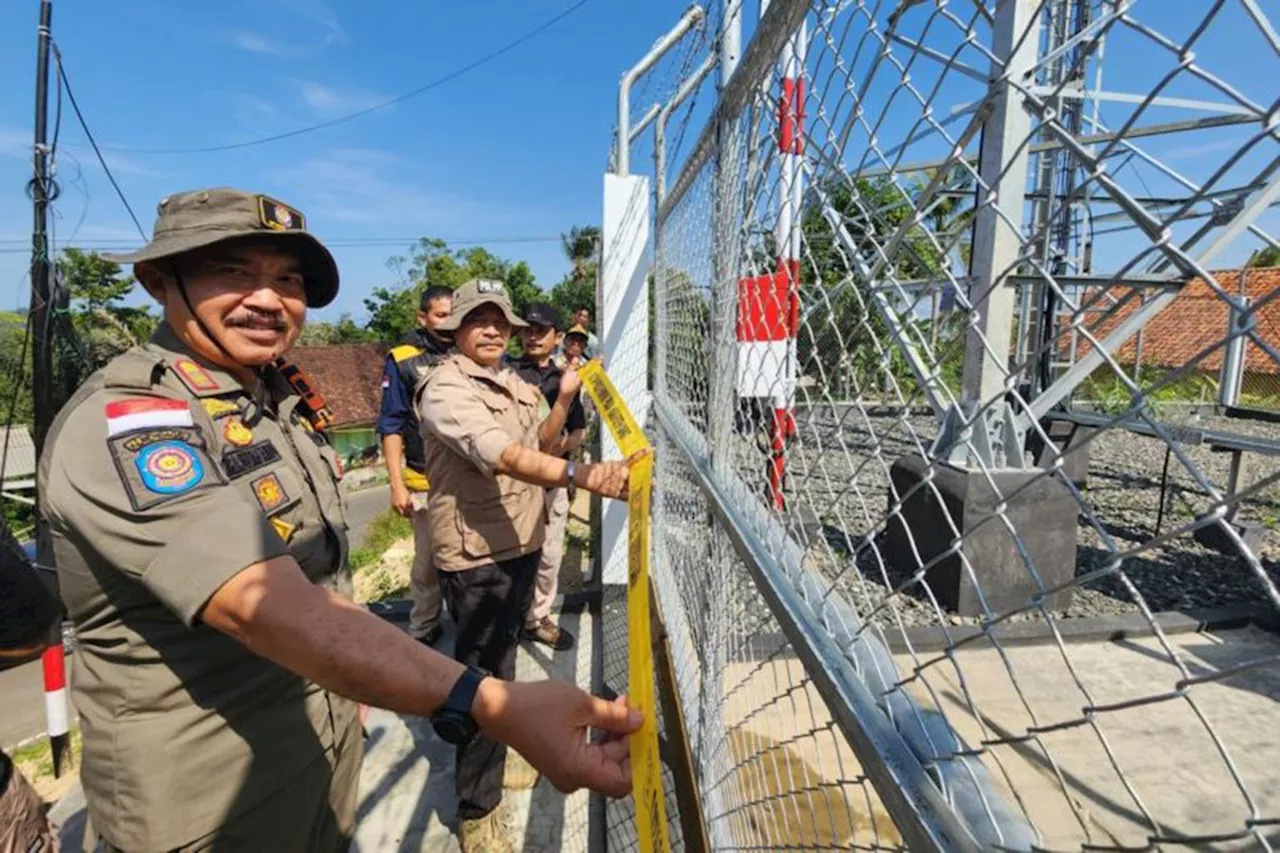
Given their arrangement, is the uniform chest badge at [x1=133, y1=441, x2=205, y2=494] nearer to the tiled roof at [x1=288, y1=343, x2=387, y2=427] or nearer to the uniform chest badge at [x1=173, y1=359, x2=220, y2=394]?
the uniform chest badge at [x1=173, y1=359, x2=220, y2=394]

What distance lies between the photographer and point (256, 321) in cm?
154

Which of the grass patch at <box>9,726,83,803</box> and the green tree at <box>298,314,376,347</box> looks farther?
the green tree at <box>298,314,376,347</box>

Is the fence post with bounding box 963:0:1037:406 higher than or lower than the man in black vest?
higher

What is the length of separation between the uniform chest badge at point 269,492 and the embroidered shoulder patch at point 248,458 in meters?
0.03

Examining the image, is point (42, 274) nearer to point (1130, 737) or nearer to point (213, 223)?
point (213, 223)

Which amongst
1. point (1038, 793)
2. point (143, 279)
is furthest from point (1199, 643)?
point (143, 279)

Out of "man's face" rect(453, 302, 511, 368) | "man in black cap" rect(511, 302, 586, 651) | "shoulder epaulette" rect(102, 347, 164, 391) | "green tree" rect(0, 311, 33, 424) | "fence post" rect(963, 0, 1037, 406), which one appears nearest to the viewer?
"fence post" rect(963, 0, 1037, 406)

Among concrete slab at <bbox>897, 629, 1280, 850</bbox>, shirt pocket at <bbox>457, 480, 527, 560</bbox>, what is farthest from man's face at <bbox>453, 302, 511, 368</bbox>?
concrete slab at <bbox>897, 629, 1280, 850</bbox>

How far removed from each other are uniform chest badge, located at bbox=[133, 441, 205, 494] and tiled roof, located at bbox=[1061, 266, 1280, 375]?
1327 mm

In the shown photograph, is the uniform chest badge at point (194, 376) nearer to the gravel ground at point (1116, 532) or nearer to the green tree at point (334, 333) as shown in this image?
the gravel ground at point (1116, 532)

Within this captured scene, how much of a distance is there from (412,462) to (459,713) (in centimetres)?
340

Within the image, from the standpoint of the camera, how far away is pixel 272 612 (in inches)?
41.8

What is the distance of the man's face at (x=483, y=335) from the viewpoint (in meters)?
2.67

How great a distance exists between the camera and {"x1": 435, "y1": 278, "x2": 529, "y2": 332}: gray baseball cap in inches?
103
